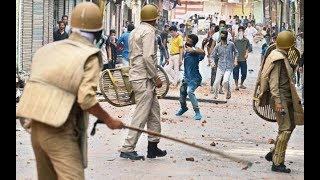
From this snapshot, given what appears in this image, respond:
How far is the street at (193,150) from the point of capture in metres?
8.73

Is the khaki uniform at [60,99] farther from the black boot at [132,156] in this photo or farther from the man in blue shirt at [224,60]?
the man in blue shirt at [224,60]

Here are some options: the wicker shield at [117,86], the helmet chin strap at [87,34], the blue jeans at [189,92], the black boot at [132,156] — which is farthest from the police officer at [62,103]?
the blue jeans at [189,92]

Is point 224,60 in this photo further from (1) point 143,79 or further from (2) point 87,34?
(2) point 87,34

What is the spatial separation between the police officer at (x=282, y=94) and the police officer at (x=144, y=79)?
122cm

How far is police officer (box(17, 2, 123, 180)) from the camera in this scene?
17.9 ft

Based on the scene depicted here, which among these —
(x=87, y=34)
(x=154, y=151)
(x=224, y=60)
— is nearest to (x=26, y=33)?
(x=224, y=60)

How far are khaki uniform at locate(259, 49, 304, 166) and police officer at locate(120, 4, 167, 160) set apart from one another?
1.23 metres

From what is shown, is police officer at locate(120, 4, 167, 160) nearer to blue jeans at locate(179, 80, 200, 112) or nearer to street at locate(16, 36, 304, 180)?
street at locate(16, 36, 304, 180)

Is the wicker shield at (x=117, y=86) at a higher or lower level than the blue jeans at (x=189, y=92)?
higher

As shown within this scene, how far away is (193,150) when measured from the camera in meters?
10.3

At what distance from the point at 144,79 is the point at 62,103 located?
3.94 m

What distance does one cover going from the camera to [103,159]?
9.41m
